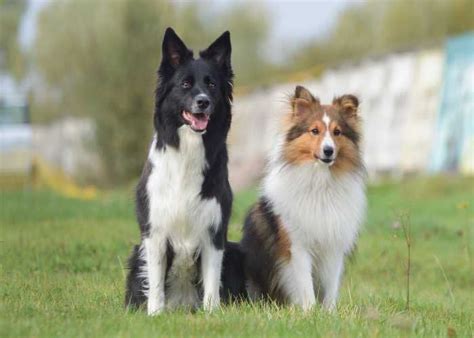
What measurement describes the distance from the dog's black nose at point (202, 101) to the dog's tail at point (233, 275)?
154cm

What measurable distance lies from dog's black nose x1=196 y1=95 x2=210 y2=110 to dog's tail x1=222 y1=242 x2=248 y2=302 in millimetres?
1539

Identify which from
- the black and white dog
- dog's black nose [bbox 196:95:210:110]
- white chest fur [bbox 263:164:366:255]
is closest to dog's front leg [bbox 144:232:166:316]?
the black and white dog

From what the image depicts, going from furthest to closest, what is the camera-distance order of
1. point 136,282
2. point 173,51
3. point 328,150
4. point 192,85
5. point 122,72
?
point 122,72 → point 328,150 → point 136,282 → point 173,51 → point 192,85

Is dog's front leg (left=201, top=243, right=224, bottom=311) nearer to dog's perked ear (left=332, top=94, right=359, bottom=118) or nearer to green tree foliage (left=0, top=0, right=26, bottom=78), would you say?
dog's perked ear (left=332, top=94, right=359, bottom=118)

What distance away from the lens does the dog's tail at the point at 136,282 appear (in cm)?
726

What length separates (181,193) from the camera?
22.5 feet

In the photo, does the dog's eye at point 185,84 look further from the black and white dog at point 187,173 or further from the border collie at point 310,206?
the border collie at point 310,206

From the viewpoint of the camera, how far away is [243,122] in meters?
40.4

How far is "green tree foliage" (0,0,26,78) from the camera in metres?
48.8

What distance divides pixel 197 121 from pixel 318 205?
5.68 feet

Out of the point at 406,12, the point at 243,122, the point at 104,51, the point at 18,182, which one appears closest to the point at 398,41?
the point at 406,12

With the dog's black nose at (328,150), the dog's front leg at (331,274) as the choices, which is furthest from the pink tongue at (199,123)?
the dog's front leg at (331,274)

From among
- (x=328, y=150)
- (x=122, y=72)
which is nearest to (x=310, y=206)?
(x=328, y=150)

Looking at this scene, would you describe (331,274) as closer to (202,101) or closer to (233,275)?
(233,275)
